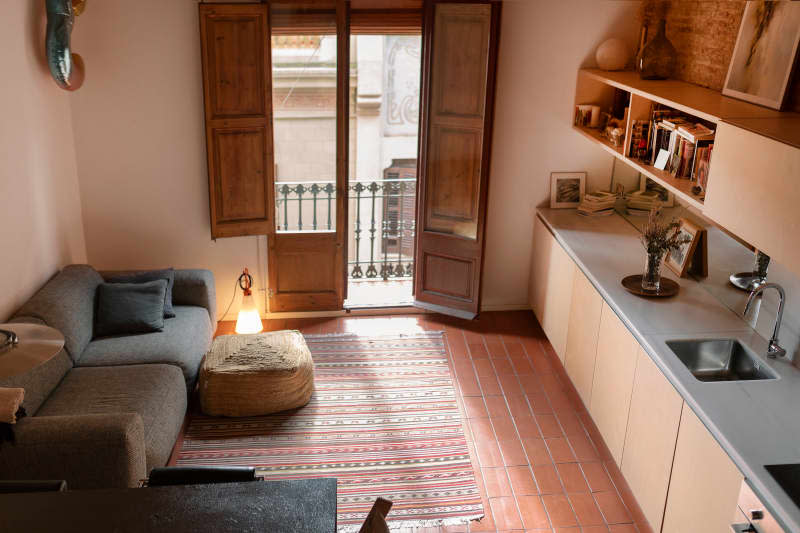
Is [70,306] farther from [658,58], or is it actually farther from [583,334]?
[658,58]

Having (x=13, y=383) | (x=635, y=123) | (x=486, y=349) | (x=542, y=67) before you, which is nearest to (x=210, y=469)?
(x=13, y=383)

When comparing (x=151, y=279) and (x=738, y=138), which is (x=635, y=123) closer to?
(x=738, y=138)

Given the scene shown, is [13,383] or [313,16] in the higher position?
[313,16]

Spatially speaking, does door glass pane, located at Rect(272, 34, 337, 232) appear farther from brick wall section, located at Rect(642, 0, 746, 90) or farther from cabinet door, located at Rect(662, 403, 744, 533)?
cabinet door, located at Rect(662, 403, 744, 533)

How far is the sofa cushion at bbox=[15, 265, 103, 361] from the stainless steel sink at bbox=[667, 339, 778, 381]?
10.8 feet

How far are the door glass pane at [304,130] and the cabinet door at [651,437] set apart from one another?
9.10ft

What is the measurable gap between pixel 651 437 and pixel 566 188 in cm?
258

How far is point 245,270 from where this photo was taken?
5.37m

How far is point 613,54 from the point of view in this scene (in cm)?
520

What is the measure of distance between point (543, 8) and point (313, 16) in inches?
64.3

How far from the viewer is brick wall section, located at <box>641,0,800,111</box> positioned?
419 centimetres

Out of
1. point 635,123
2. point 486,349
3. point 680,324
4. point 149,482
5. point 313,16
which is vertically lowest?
point 486,349

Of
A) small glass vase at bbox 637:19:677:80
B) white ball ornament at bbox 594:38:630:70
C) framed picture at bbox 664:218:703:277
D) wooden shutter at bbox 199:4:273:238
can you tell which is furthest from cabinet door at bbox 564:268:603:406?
wooden shutter at bbox 199:4:273:238

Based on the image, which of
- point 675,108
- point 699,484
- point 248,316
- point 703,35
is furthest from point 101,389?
point 703,35
